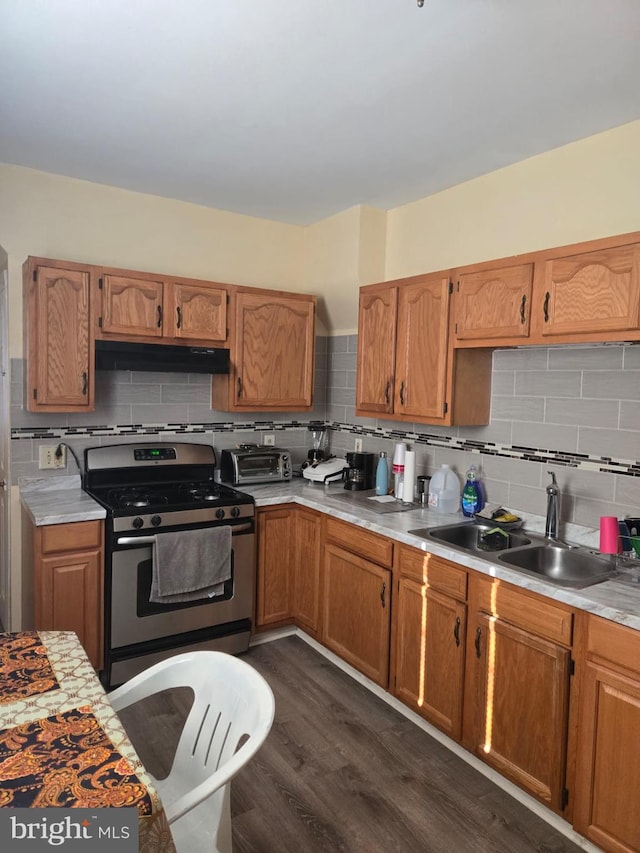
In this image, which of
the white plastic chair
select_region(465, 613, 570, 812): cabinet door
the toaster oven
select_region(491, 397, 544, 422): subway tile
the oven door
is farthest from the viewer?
the toaster oven

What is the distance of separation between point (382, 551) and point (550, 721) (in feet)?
3.26

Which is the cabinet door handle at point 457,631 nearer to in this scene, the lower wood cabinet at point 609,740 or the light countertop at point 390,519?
the light countertop at point 390,519

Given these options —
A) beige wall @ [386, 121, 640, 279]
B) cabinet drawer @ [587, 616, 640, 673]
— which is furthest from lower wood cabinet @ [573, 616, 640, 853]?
beige wall @ [386, 121, 640, 279]

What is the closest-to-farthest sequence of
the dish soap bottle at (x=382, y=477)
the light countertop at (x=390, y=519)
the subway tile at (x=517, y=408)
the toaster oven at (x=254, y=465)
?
1. the light countertop at (x=390, y=519)
2. the subway tile at (x=517, y=408)
3. the dish soap bottle at (x=382, y=477)
4. the toaster oven at (x=254, y=465)

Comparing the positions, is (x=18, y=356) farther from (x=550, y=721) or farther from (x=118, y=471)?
(x=550, y=721)

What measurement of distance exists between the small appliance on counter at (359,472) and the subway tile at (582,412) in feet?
3.89

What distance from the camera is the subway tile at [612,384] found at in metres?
2.31

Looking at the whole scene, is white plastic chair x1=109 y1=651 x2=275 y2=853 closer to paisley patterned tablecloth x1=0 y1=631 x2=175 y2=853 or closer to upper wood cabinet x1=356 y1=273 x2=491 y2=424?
paisley patterned tablecloth x1=0 y1=631 x2=175 y2=853

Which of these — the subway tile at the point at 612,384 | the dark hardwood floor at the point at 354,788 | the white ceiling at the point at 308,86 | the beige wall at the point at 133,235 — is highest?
the white ceiling at the point at 308,86

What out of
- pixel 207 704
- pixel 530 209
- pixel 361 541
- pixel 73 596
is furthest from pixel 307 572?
pixel 530 209

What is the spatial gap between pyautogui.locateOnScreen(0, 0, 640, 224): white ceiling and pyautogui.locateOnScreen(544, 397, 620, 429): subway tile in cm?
112

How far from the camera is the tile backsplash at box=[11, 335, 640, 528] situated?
239 centimetres

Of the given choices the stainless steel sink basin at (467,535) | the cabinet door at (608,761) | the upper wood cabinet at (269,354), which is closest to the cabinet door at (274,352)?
the upper wood cabinet at (269,354)

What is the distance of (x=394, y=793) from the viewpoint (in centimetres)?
221
